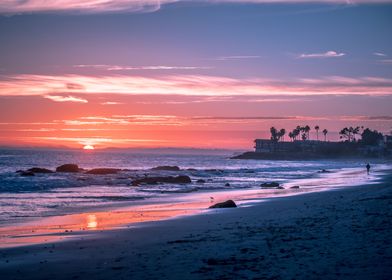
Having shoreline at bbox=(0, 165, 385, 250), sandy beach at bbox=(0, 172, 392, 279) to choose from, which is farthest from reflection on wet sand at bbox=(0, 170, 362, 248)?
sandy beach at bbox=(0, 172, 392, 279)

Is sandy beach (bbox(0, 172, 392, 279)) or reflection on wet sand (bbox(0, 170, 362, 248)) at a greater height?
sandy beach (bbox(0, 172, 392, 279))

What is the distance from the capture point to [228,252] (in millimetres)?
11398

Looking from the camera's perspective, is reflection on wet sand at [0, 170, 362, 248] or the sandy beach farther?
reflection on wet sand at [0, 170, 362, 248]

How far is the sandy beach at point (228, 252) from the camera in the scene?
30.8ft

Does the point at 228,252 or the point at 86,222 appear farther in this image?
the point at 86,222

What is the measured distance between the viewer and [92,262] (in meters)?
11.2

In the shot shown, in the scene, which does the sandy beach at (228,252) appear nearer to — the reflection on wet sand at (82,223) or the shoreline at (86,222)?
the shoreline at (86,222)

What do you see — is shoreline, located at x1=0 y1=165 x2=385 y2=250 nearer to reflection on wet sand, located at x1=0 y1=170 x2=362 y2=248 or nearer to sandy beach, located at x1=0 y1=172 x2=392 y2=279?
reflection on wet sand, located at x1=0 y1=170 x2=362 y2=248

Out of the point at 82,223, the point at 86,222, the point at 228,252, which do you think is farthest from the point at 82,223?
the point at 228,252

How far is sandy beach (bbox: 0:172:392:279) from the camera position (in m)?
9.38

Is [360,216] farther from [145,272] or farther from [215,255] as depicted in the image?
[145,272]

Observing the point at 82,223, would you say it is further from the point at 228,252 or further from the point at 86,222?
the point at 228,252

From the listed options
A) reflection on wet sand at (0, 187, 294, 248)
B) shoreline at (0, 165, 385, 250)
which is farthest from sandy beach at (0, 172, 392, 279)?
reflection on wet sand at (0, 187, 294, 248)

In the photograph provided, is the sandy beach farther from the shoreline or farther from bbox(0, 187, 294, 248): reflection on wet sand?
bbox(0, 187, 294, 248): reflection on wet sand
